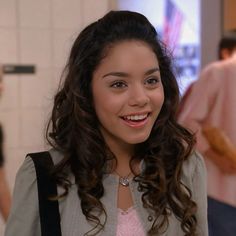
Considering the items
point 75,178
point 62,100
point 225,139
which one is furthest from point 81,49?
point 225,139

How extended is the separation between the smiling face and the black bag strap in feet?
0.55

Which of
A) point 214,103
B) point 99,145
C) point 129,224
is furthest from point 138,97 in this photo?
point 214,103

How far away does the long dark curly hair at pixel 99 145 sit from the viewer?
116 centimetres

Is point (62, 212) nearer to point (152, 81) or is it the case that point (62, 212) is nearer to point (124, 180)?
point (124, 180)

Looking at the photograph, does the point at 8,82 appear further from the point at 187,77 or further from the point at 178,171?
the point at 187,77

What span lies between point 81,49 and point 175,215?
450 millimetres

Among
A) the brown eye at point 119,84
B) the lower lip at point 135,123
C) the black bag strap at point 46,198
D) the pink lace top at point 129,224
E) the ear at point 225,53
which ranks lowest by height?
the pink lace top at point 129,224

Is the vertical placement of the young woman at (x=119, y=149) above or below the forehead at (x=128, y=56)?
below

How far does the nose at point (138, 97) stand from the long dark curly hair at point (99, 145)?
0.39 ft

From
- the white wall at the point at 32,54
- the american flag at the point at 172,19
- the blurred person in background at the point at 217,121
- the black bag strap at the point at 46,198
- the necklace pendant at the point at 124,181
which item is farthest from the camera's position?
the american flag at the point at 172,19

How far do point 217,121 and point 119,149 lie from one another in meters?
1.16

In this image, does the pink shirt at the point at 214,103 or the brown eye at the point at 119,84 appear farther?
the pink shirt at the point at 214,103

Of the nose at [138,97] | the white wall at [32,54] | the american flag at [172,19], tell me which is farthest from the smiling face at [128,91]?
the american flag at [172,19]

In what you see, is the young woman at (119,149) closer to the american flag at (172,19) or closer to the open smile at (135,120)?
the open smile at (135,120)
